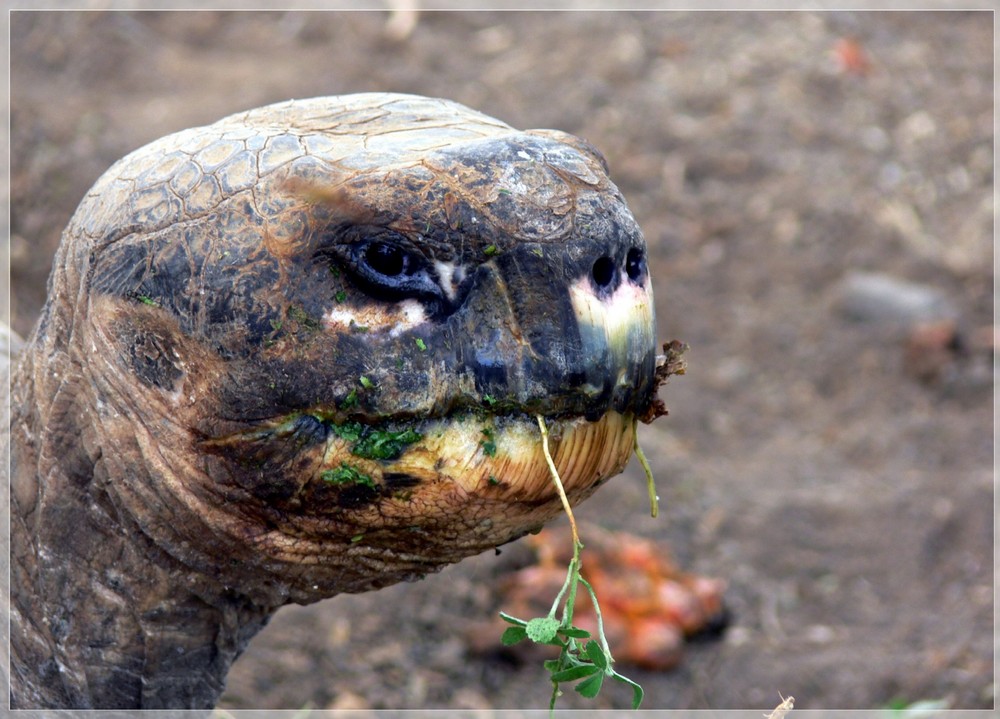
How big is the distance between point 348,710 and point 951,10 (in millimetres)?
7441

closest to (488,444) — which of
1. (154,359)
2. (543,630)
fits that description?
(543,630)

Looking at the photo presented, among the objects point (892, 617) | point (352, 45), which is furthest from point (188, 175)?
point (352, 45)

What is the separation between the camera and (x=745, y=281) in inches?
250

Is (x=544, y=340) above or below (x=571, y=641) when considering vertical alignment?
above

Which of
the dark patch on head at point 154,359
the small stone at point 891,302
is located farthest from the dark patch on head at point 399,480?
the small stone at point 891,302

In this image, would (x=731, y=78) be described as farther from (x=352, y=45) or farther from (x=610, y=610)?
(x=610, y=610)

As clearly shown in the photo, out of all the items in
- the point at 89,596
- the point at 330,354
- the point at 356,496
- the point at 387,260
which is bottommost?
the point at 89,596

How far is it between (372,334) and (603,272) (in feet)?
1.04

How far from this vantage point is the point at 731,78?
7625 mm

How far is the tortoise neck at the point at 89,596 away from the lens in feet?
6.10

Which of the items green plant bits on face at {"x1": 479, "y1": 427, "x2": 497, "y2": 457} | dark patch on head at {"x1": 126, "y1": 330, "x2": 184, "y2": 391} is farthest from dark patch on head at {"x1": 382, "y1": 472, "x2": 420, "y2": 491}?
dark patch on head at {"x1": 126, "y1": 330, "x2": 184, "y2": 391}

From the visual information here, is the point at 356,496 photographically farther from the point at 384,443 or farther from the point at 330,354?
the point at 330,354

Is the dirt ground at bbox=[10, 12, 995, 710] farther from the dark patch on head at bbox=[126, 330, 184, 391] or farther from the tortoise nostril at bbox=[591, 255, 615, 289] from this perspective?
the tortoise nostril at bbox=[591, 255, 615, 289]

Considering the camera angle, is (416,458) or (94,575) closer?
(416,458)
